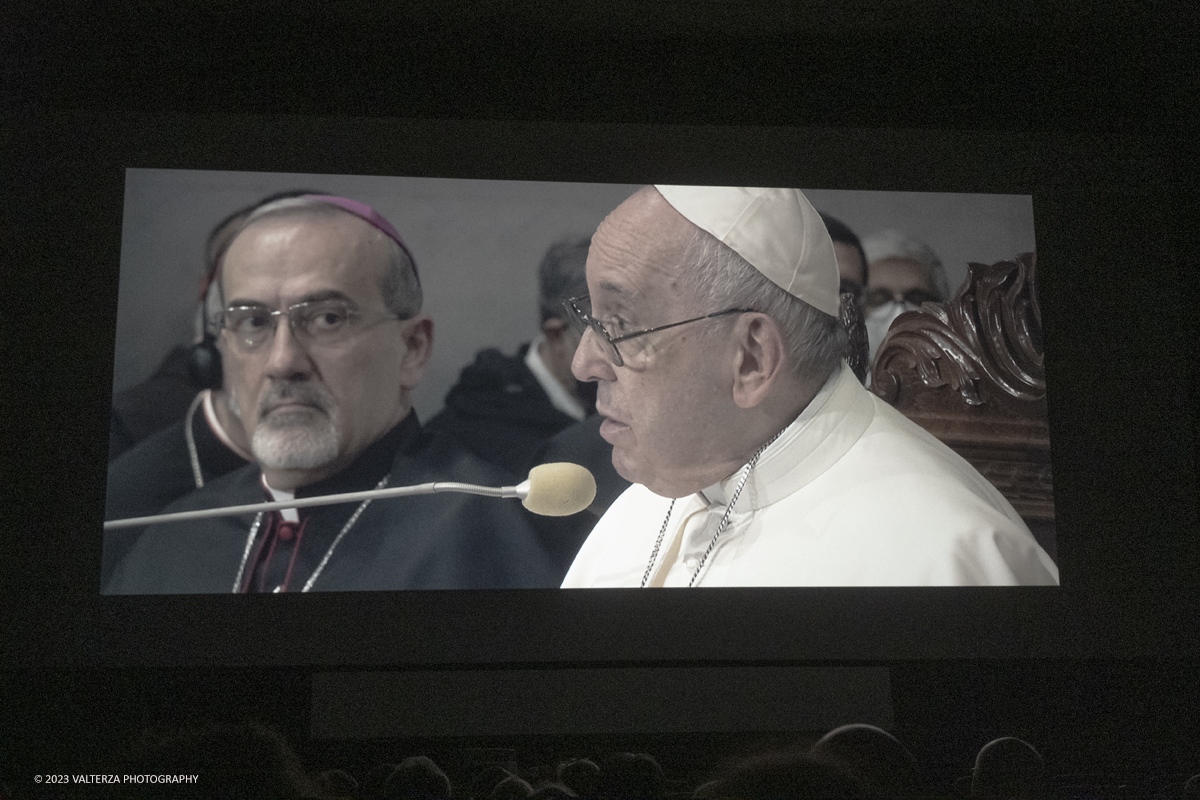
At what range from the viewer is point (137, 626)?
2.79m

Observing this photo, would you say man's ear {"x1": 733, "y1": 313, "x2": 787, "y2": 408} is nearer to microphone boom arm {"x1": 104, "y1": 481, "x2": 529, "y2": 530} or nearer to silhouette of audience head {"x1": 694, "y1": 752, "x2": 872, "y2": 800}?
microphone boom arm {"x1": 104, "y1": 481, "x2": 529, "y2": 530}

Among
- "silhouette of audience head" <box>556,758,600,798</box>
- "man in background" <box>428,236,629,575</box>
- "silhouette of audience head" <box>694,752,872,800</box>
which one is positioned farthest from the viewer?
"man in background" <box>428,236,629,575</box>

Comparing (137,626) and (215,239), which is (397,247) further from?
(137,626)

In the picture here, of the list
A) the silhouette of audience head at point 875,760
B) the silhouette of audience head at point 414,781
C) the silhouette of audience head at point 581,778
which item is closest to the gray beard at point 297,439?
the silhouette of audience head at point 581,778

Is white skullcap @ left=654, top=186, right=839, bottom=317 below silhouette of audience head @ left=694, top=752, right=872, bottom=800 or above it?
above

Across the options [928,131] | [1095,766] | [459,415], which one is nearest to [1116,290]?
[928,131]

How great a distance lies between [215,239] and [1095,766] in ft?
9.60

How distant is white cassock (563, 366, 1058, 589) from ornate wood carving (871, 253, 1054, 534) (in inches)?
3.4

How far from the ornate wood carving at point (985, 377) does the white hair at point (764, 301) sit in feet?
0.71

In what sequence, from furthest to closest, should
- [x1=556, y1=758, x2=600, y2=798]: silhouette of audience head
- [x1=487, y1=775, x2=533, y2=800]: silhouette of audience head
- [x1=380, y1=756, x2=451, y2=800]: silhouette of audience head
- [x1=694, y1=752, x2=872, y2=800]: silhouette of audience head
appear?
[x1=556, y1=758, x2=600, y2=798]: silhouette of audience head, [x1=487, y1=775, x2=533, y2=800]: silhouette of audience head, [x1=380, y1=756, x2=451, y2=800]: silhouette of audience head, [x1=694, y1=752, x2=872, y2=800]: silhouette of audience head

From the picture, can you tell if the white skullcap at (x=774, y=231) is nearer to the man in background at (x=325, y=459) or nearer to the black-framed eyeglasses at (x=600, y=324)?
the black-framed eyeglasses at (x=600, y=324)

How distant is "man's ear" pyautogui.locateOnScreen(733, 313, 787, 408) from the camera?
9.01ft

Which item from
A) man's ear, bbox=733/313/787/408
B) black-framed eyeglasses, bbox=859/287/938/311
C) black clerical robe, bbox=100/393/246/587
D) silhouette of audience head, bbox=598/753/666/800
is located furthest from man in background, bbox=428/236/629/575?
silhouette of audience head, bbox=598/753/666/800

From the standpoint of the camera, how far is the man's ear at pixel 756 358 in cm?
275
